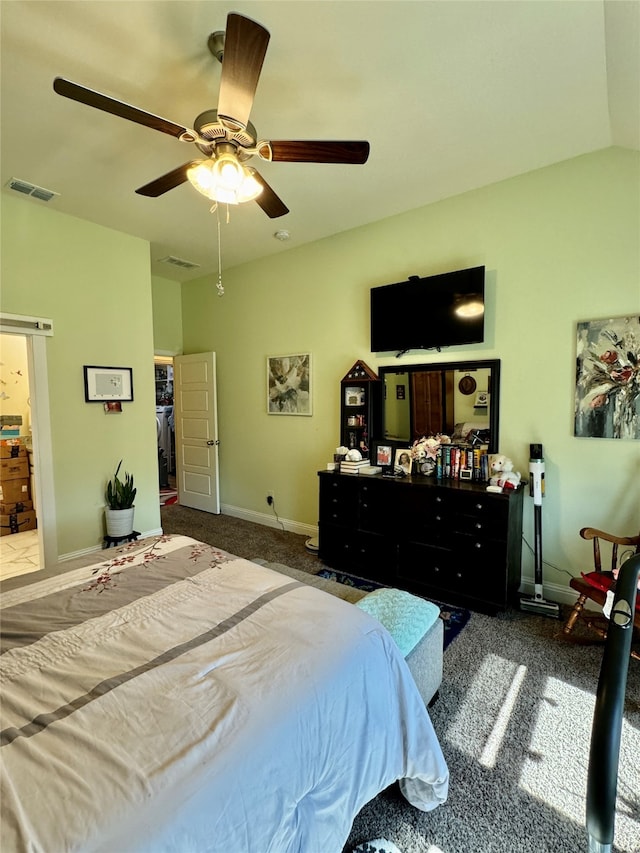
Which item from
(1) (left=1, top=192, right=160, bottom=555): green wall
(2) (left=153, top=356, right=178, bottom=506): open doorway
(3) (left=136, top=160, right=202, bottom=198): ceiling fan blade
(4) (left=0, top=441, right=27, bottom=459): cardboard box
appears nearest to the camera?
(3) (left=136, top=160, right=202, bottom=198): ceiling fan blade

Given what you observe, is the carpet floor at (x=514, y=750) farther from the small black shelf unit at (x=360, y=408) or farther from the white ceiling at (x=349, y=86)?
the white ceiling at (x=349, y=86)

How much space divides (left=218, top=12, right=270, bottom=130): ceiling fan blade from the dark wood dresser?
7.87 ft

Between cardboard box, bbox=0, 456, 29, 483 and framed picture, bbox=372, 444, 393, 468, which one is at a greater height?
framed picture, bbox=372, 444, 393, 468

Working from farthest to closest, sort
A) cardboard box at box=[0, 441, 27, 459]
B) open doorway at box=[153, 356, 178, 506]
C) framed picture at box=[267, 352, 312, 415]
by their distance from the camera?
open doorway at box=[153, 356, 178, 506]
cardboard box at box=[0, 441, 27, 459]
framed picture at box=[267, 352, 312, 415]

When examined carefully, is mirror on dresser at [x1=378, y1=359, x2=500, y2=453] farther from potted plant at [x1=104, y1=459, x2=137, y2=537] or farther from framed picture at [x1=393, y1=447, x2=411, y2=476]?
potted plant at [x1=104, y1=459, x2=137, y2=537]

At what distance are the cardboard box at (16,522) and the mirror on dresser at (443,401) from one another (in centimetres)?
438

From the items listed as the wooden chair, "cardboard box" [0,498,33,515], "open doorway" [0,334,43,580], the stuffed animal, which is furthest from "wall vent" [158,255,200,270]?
the wooden chair

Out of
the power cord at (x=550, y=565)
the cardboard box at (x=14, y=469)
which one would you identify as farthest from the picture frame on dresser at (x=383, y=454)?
the cardboard box at (x=14, y=469)

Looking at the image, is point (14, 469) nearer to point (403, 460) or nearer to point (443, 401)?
point (403, 460)

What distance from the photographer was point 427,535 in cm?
280

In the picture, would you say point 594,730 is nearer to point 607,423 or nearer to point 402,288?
point 607,423

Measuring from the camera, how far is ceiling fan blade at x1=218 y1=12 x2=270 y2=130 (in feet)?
4.28

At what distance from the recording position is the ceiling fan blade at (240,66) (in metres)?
1.31

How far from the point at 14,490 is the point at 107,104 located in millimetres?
4529
